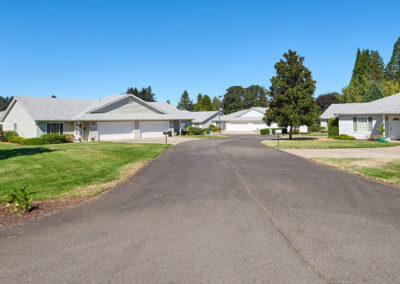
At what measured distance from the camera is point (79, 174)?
1172 centimetres

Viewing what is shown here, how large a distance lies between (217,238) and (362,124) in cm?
3169

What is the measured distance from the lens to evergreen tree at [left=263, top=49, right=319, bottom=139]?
2988cm

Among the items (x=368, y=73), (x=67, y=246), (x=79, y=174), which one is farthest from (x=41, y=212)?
(x=368, y=73)

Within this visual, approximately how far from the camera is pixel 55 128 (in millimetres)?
32312

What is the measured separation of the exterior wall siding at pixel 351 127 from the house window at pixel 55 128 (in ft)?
112

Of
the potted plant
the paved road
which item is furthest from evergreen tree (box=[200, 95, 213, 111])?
the paved road

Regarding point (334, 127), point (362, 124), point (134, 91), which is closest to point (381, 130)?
point (362, 124)

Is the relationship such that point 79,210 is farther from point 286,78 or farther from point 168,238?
point 286,78

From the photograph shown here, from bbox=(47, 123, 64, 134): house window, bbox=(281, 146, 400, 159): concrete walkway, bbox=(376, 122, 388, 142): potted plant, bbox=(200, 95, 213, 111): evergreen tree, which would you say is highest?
bbox=(200, 95, 213, 111): evergreen tree

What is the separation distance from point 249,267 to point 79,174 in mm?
9858

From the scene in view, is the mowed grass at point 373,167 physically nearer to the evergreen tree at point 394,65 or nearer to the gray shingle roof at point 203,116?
the gray shingle roof at point 203,116

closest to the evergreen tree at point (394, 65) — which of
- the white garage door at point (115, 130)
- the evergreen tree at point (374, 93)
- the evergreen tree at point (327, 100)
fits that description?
the evergreen tree at point (327, 100)

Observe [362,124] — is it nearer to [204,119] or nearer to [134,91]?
[204,119]

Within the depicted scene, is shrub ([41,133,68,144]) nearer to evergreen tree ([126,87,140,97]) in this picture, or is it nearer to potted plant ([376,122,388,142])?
potted plant ([376,122,388,142])
